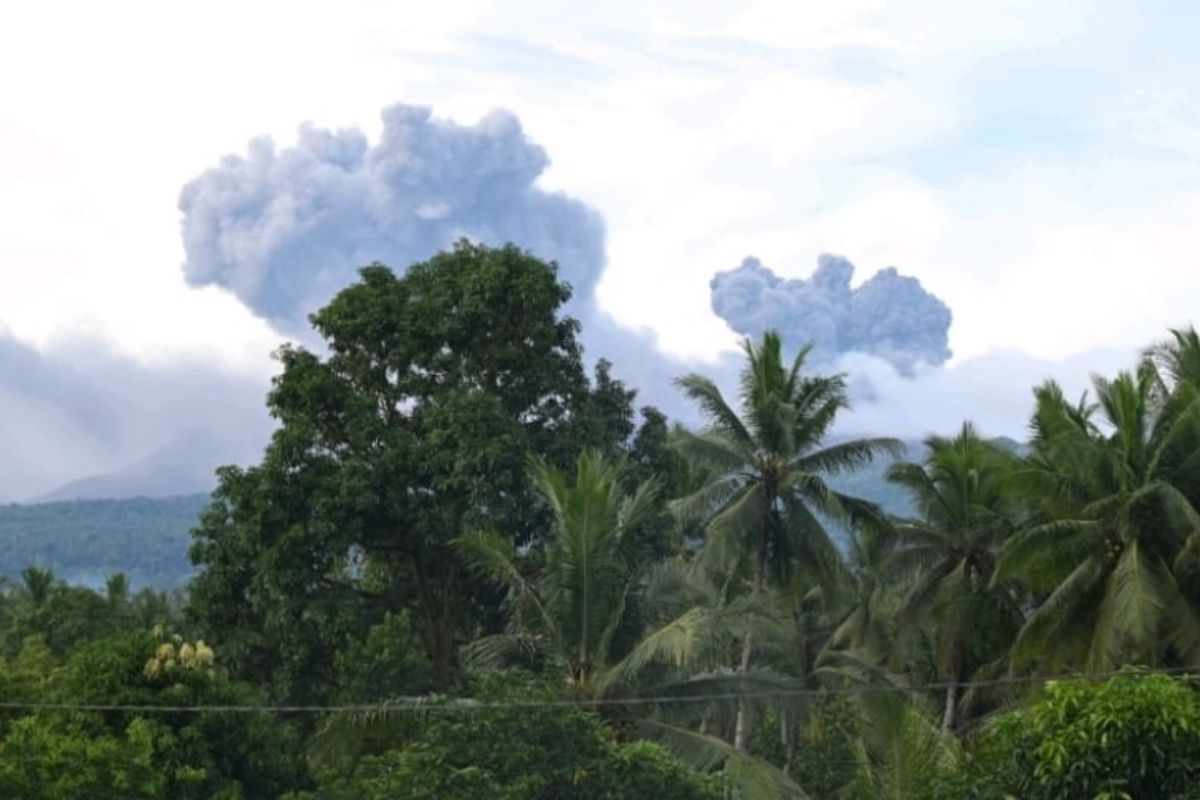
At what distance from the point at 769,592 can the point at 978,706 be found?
5.10m

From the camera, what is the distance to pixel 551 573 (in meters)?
29.5

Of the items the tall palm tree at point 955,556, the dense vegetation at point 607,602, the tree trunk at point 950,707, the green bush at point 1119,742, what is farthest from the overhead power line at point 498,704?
the tall palm tree at point 955,556

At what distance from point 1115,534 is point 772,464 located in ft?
29.5

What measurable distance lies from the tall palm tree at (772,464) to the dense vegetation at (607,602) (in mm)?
65

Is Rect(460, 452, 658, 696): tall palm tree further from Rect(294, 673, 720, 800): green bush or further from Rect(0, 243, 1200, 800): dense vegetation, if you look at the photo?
Rect(294, 673, 720, 800): green bush

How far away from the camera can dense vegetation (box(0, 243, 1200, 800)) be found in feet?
86.1

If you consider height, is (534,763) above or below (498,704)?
below

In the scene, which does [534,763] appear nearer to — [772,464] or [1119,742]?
[1119,742]

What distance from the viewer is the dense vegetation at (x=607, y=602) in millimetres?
26250

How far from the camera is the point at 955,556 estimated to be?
37.9 m

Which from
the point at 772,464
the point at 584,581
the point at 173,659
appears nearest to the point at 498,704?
the point at 584,581

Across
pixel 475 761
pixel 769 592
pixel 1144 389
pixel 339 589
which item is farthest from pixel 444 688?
pixel 1144 389

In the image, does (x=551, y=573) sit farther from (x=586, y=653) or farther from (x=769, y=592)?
(x=769, y=592)

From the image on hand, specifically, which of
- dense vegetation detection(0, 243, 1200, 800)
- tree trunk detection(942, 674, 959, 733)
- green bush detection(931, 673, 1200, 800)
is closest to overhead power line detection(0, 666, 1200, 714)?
dense vegetation detection(0, 243, 1200, 800)
